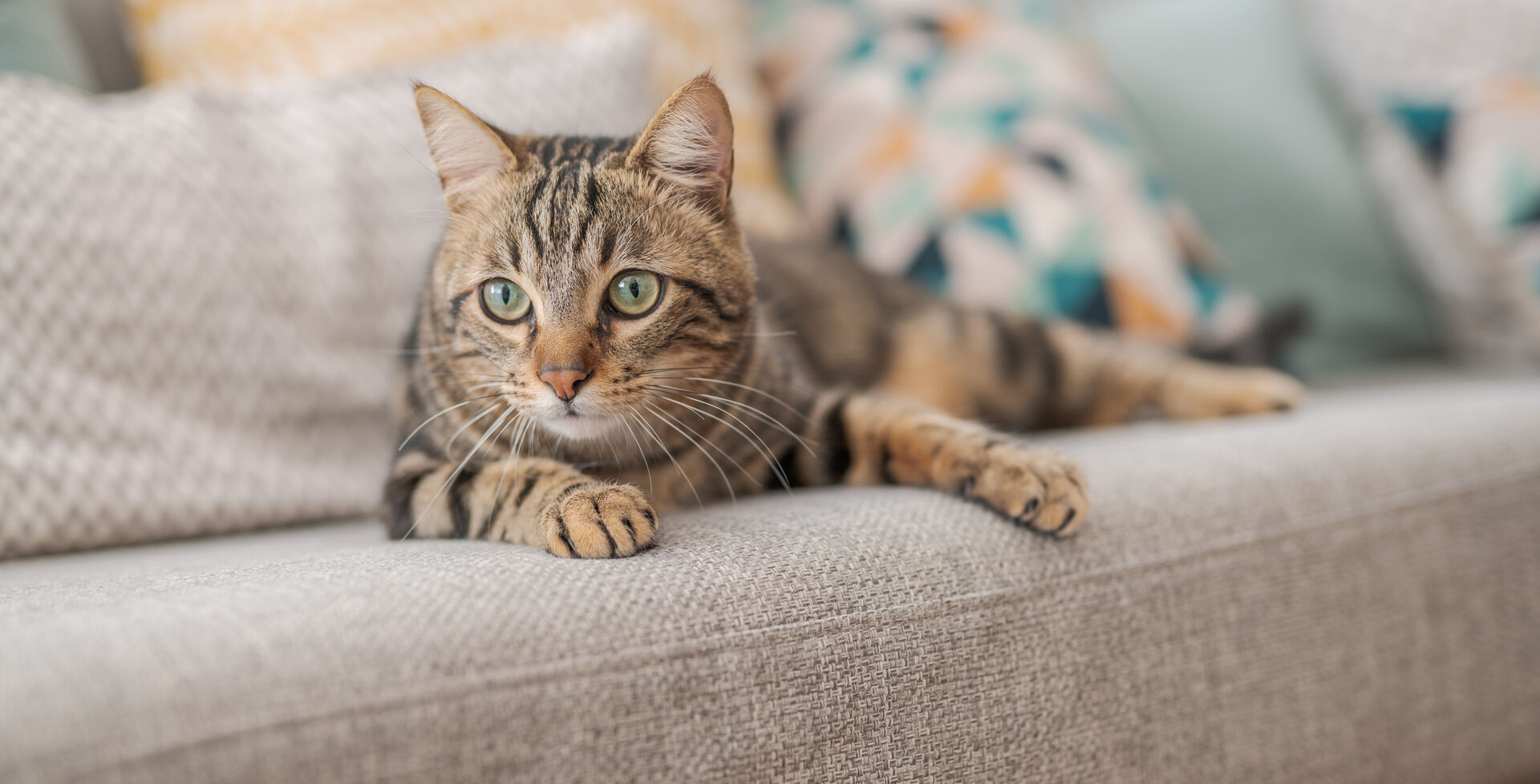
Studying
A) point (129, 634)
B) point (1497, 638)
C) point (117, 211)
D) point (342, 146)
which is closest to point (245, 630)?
point (129, 634)

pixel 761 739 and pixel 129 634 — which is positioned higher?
pixel 761 739

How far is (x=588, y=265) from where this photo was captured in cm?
77

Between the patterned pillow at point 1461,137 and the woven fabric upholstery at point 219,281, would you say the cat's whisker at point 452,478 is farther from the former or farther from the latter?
the patterned pillow at point 1461,137

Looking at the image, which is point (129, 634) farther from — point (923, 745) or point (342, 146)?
point (342, 146)

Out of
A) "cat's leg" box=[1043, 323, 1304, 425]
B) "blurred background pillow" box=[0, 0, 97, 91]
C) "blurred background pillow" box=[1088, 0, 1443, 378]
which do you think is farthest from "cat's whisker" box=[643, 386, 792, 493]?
"blurred background pillow" box=[1088, 0, 1443, 378]

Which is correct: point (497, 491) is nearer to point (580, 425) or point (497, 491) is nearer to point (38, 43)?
point (580, 425)

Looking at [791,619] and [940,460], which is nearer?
[791,619]

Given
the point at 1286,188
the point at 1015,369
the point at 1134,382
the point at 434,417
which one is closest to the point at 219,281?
the point at 434,417

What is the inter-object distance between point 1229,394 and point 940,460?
1.87 ft

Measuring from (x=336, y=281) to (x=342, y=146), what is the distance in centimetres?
16

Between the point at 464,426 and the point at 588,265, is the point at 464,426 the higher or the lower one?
the lower one

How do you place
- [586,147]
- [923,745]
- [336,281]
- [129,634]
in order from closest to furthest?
[129,634] < [923,745] < [586,147] < [336,281]

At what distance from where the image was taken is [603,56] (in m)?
1.22

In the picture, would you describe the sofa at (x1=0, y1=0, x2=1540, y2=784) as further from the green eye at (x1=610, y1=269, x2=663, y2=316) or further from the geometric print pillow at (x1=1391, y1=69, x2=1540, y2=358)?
the geometric print pillow at (x1=1391, y1=69, x2=1540, y2=358)
